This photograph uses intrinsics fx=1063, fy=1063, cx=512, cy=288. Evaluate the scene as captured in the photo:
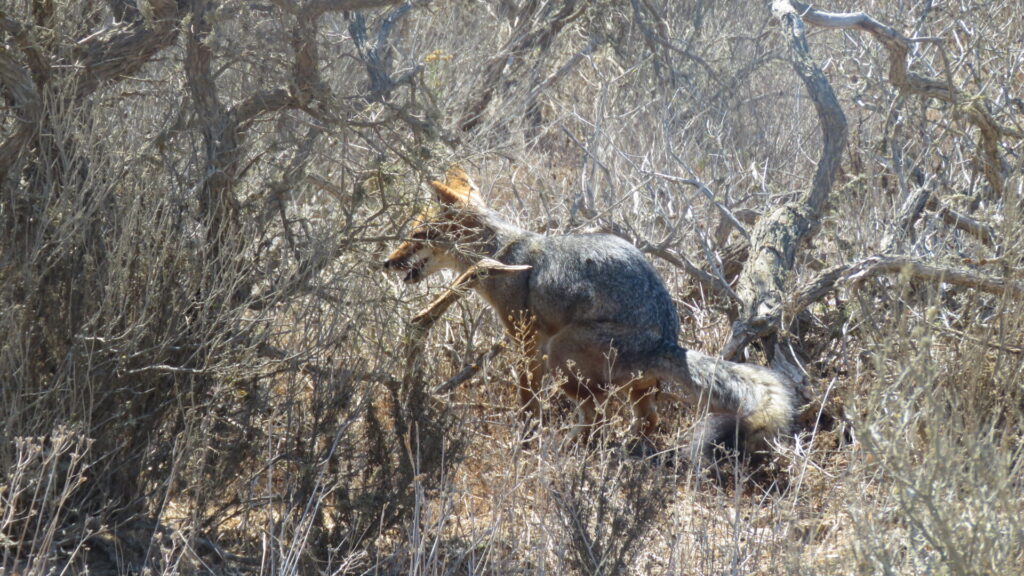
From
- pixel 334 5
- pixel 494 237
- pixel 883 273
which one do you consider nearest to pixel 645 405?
pixel 494 237

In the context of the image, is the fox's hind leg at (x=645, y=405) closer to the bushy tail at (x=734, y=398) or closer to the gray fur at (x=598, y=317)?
the gray fur at (x=598, y=317)

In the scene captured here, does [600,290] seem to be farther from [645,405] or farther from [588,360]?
[645,405]

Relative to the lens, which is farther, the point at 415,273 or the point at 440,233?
the point at 415,273

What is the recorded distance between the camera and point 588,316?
6070 mm

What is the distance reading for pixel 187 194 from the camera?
14.3ft

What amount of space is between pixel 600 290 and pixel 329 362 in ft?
6.43

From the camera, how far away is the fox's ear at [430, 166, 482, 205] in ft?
19.9

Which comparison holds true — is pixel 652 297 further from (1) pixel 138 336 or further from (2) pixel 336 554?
(1) pixel 138 336

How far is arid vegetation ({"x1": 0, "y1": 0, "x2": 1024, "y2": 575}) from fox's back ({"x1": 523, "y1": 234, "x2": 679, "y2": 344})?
344 millimetres

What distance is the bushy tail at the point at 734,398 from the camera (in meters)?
5.38

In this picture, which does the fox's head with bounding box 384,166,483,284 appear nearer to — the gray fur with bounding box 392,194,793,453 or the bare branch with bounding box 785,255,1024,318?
the gray fur with bounding box 392,194,793,453

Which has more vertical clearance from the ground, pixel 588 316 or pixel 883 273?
pixel 883 273

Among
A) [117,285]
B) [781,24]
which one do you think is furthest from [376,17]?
[117,285]

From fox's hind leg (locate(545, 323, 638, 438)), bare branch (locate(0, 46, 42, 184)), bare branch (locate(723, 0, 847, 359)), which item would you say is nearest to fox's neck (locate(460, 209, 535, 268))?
fox's hind leg (locate(545, 323, 638, 438))
